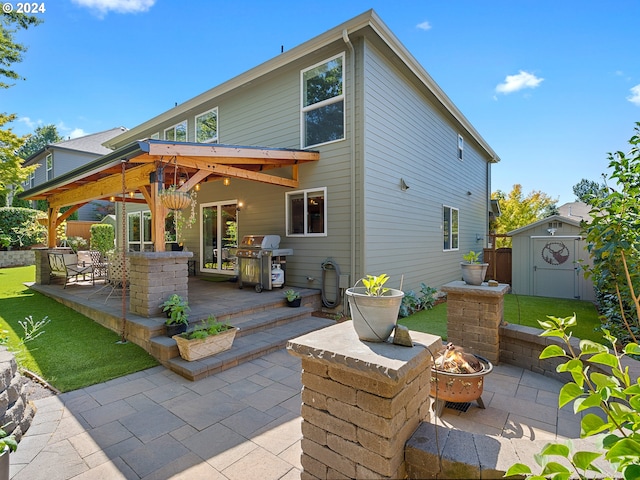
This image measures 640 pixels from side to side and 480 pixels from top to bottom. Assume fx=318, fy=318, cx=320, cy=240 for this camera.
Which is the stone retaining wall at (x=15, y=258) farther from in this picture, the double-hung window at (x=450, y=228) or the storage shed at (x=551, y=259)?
the storage shed at (x=551, y=259)

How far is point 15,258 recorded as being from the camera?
1465 centimetres

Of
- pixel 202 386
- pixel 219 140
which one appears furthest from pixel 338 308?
pixel 219 140

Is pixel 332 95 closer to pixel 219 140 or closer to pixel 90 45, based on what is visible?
pixel 219 140

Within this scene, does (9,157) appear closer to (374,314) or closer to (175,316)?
(175,316)

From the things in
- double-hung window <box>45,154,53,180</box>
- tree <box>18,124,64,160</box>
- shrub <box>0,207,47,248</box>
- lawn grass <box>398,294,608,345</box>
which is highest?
tree <box>18,124,64,160</box>

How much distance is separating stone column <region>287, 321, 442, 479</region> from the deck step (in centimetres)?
237

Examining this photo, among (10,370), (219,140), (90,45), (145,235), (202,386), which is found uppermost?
(90,45)

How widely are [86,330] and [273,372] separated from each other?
3.52 m

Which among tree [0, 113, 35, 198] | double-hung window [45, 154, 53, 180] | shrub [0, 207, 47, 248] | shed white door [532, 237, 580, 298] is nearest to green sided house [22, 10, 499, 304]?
shed white door [532, 237, 580, 298]

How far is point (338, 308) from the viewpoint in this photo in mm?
6715

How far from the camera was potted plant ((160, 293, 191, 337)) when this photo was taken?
14.4 ft

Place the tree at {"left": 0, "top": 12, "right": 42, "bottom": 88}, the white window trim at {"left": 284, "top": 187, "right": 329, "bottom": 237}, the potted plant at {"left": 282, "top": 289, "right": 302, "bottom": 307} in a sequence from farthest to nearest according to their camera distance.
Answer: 1. the tree at {"left": 0, "top": 12, "right": 42, "bottom": 88}
2. the white window trim at {"left": 284, "top": 187, "right": 329, "bottom": 237}
3. the potted plant at {"left": 282, "top": 289, "right": 302, "bottom": 307}

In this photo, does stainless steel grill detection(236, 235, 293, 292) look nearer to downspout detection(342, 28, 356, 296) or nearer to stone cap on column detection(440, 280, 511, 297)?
downspout detection(342, 28, 356, 296)

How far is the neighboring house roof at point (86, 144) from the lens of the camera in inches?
773
